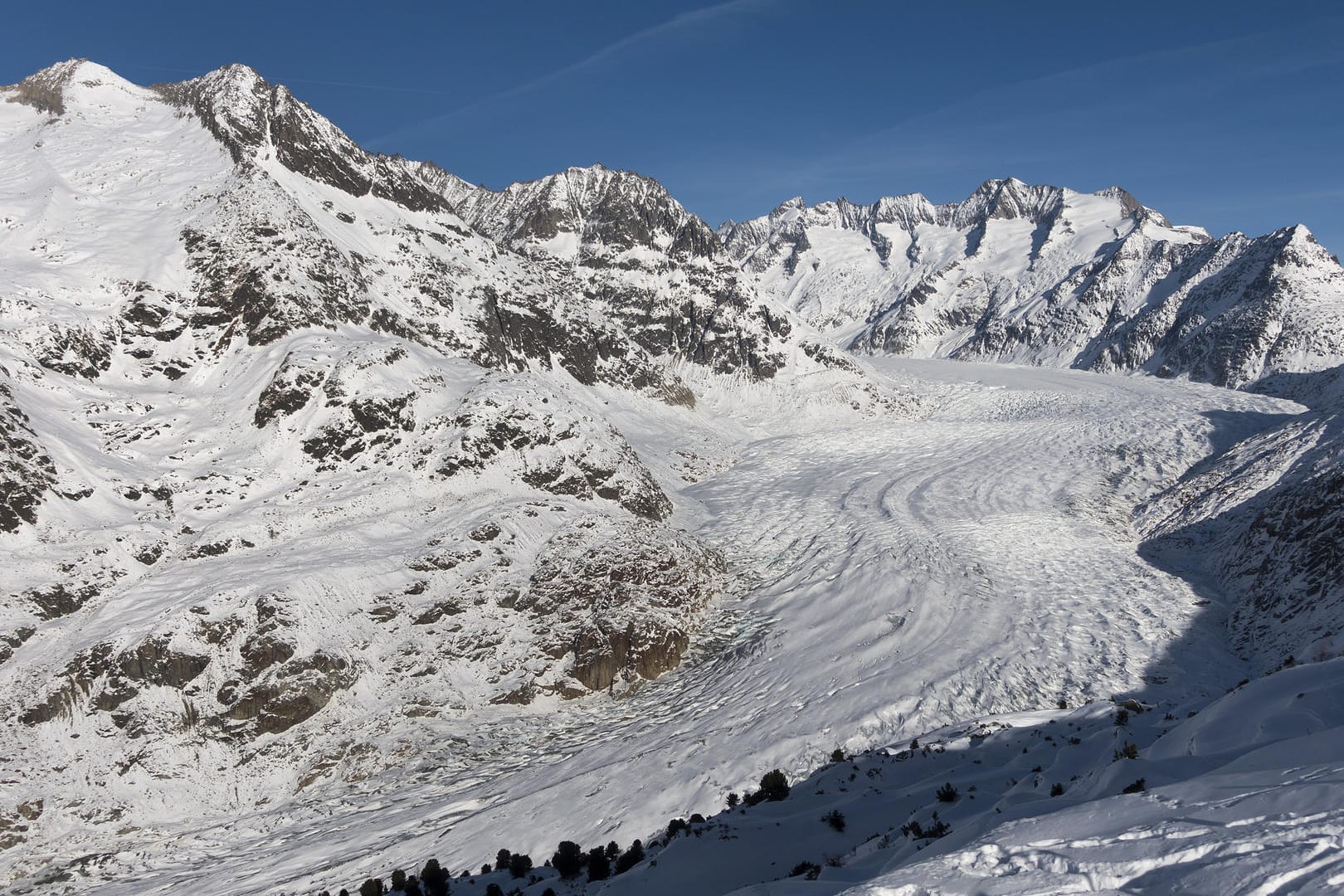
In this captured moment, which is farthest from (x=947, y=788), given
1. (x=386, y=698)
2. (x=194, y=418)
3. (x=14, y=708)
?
(x=194, y=418)

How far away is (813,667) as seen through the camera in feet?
120

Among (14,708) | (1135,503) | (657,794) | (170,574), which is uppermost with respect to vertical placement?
(170,574)

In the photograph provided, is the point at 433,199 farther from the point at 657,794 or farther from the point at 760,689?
the point at 657,794

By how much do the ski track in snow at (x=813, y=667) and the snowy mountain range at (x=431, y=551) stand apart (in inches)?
8.4

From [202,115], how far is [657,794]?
78810 millimetres

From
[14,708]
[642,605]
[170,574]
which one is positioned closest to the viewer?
[14,708]

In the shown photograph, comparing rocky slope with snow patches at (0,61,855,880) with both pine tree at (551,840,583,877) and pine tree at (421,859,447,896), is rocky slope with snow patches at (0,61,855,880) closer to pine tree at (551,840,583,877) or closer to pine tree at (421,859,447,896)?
pine tree at (421,859,447,896)

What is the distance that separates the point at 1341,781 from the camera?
8117mm

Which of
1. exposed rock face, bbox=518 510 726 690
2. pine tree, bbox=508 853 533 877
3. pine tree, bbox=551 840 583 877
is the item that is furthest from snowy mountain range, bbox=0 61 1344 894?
pine tree, bbox=508 853 533 877

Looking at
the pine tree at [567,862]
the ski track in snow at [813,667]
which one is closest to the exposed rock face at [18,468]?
the ski track in snow at [813,667]

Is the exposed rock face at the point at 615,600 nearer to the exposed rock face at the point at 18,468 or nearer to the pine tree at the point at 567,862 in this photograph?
the pine tree at the point at 567,862

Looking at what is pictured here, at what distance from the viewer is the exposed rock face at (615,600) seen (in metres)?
40.2

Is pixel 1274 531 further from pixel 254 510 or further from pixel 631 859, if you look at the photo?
pixel 254 510

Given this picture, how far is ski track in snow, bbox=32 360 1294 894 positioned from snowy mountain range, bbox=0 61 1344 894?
213mm
